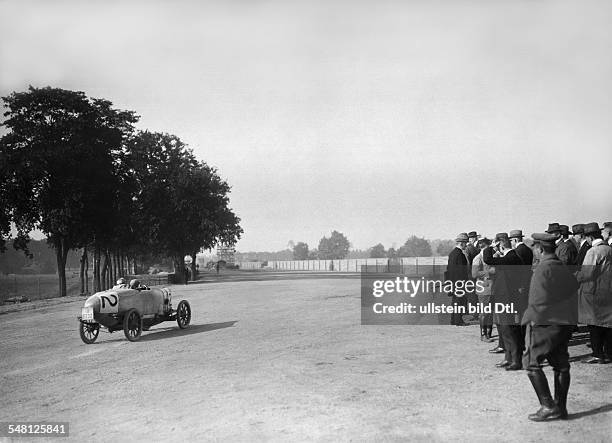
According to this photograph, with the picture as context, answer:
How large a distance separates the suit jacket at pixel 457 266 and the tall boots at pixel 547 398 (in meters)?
8.10

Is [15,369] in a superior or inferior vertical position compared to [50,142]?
inferior

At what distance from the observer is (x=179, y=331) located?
15.2m

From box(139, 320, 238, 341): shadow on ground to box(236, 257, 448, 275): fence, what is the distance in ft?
52.0

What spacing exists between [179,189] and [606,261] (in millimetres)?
Result: 44750

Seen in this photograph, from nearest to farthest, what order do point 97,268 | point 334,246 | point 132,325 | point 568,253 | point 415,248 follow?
point 568,253
point 132,325
point 97,268
point 415,248
point 334,246

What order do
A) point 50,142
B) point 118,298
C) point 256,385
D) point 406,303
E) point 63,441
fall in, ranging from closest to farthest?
point 63,441, point 256,385, point 118,298, point 406,303, point 50,142

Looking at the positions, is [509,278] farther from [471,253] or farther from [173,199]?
[173,199]

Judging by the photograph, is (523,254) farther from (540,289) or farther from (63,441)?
(63,441)

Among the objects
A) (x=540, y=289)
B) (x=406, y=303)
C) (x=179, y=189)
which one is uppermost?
(x=179, y=189)

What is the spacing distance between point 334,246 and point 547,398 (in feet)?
556

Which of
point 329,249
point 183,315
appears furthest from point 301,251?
point 183,315

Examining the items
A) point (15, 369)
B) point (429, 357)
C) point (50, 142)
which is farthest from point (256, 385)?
point (50, 142)

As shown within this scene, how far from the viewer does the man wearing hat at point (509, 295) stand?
8.80 meters

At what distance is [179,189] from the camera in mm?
50500
